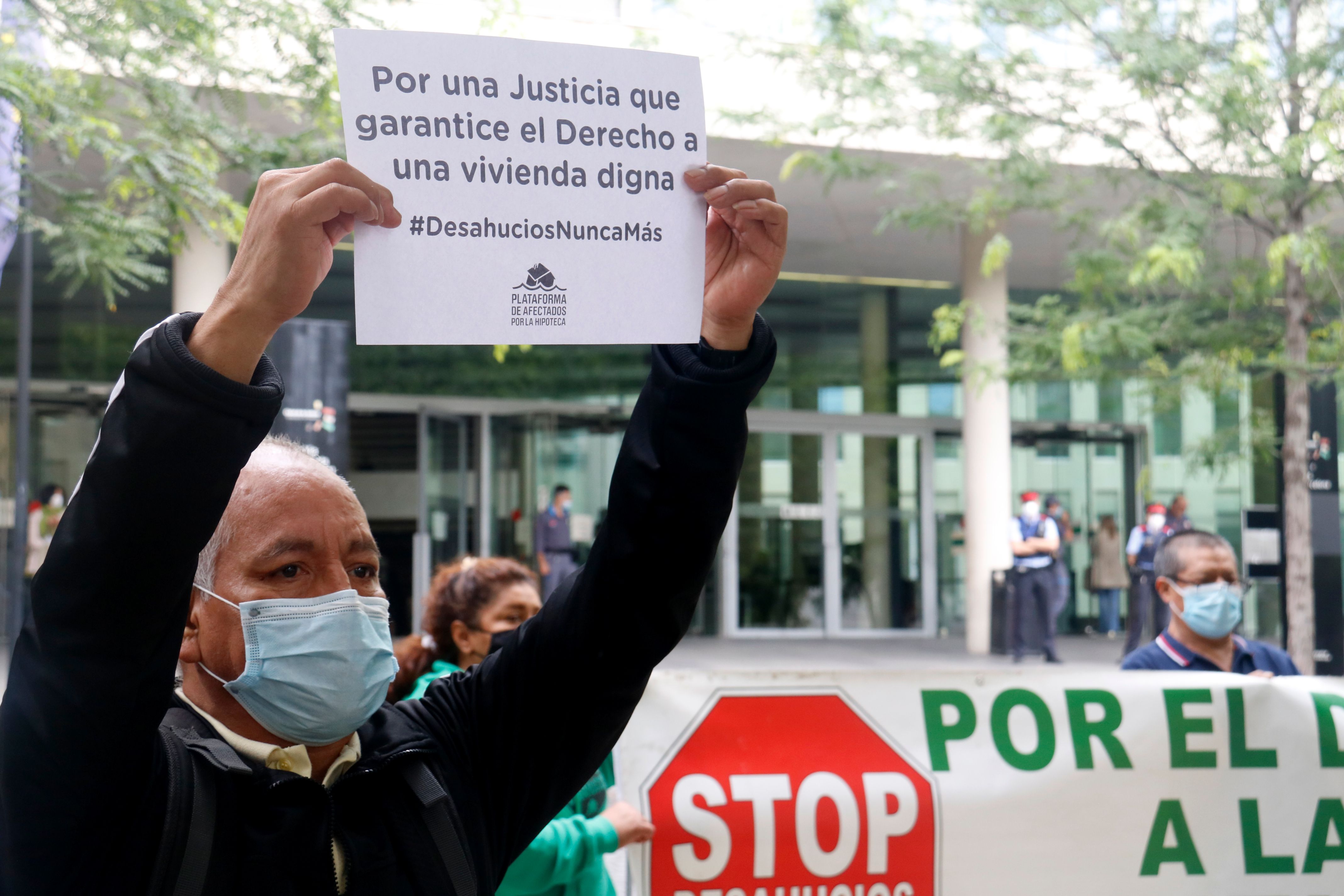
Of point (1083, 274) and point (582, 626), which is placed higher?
point (1083, 274)

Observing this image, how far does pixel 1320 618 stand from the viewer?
11484 mm

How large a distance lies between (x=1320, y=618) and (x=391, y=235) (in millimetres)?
11707

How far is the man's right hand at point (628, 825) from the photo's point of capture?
2.97 m

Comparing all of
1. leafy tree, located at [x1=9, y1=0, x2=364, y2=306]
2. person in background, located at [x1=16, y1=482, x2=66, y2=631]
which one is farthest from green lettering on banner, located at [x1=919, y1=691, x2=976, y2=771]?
person in background, located at [x1=16, y1=482, x2=66, y2=631]

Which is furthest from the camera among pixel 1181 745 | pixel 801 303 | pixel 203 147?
pixel 801 303

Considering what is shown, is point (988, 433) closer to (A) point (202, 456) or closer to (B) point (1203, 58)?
(B) point (1203, 58)

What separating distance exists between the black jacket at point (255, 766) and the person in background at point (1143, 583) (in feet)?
42.8

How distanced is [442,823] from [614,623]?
360 mm

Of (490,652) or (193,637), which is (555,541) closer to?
(490,652)

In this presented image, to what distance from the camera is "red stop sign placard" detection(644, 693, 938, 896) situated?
3.07 meters

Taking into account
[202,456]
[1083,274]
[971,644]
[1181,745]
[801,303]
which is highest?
[801,303]

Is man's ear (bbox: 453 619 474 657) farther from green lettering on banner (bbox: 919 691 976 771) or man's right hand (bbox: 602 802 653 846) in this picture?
green lettering on banner (bbox: 919 691 976 771)

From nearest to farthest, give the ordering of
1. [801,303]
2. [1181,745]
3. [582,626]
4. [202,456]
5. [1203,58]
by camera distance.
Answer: [202,456], [582,626], [1181,745], [1203,58], [801,303]

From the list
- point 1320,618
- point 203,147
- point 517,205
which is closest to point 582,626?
point 517,205
